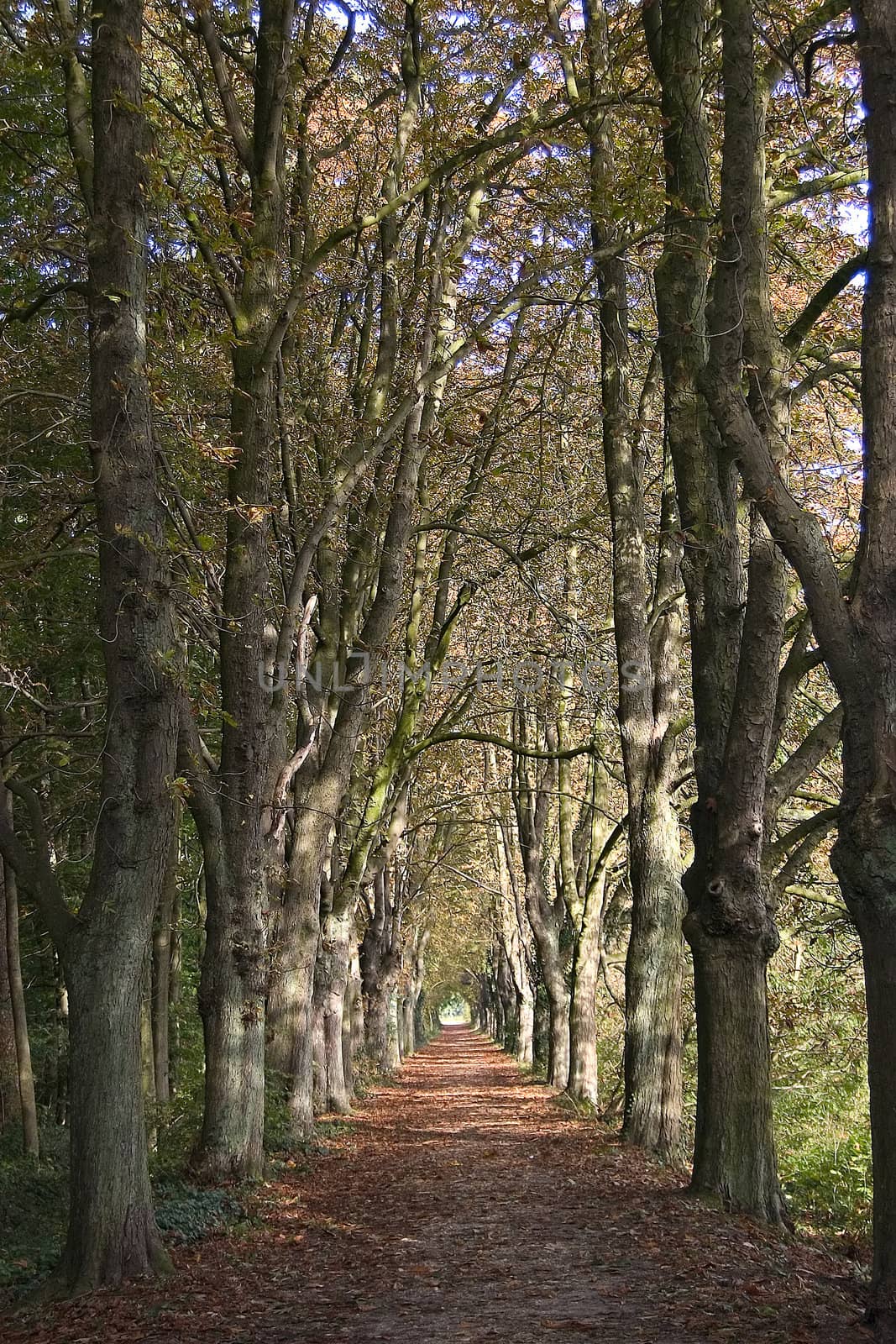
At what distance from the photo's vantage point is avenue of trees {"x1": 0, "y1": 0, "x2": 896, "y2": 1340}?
22.5 feet

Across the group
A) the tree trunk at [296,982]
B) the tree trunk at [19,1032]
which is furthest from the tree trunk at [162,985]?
the tree trunk at [296,982]

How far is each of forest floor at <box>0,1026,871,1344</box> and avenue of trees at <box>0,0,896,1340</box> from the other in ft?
1.67

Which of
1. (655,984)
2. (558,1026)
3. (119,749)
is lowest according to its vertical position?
(558,1026)

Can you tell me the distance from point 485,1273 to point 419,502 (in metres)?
11.3

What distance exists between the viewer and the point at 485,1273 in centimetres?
721

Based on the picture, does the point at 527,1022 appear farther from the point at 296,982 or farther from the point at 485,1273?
the point at 485,1273

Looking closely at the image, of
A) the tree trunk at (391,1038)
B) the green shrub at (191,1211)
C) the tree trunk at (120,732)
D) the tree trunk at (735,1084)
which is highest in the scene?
the tree trunk at (120,732)

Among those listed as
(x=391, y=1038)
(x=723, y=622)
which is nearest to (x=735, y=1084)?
(x=723, y=622)

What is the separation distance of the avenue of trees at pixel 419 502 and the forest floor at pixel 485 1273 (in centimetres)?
51

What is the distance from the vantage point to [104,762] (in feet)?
23.4

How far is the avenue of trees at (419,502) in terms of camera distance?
270 inches

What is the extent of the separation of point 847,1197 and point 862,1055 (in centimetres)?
177

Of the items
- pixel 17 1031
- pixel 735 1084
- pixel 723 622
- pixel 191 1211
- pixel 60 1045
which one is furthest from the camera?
pixel 60 1045

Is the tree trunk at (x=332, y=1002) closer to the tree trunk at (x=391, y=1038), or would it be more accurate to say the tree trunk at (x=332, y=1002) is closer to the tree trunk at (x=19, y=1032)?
the tree trunk at (x=19, y=1032)
